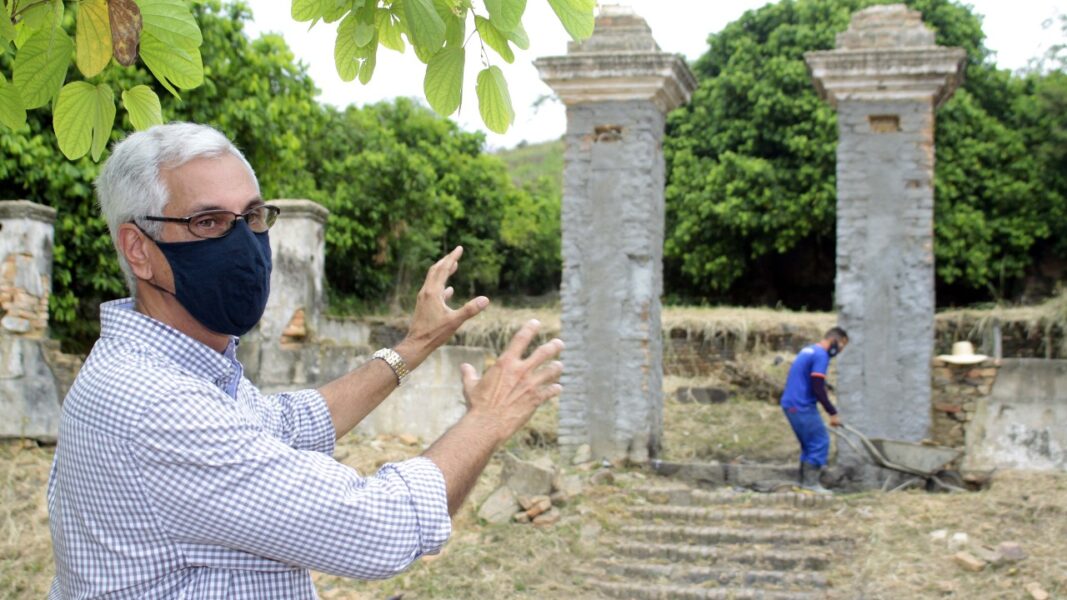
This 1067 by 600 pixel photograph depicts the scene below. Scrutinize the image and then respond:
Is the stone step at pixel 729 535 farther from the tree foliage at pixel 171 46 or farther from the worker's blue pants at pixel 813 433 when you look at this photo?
the tree foliage at pixel 171 46

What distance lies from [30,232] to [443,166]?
44.7 feet

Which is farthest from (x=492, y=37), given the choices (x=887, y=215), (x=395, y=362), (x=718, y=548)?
(x=887, y=215)

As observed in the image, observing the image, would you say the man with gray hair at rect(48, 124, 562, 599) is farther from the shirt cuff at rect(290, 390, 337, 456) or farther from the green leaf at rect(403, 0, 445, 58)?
the green leaf at rect(403, 0, 445, 58)

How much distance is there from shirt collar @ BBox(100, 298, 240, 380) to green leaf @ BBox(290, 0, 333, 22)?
3.17 ft

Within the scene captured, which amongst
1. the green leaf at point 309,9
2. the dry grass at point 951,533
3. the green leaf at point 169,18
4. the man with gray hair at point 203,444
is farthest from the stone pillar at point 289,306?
the man with gray hair at point 203,444

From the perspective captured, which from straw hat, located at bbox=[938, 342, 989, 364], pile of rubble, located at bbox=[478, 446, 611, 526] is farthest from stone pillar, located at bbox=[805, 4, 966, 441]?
pile of rubble, located at bbox=[478, 446, 611, 526]

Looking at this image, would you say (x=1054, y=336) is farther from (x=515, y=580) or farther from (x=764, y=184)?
(x=515, y=580)

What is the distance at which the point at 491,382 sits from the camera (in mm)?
2238

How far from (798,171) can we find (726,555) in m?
13.4

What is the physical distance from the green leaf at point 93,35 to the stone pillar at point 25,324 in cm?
646

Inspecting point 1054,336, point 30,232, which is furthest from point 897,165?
point 30,232

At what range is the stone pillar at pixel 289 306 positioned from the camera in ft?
31.7

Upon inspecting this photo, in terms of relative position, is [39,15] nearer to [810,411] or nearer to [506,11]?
[506,11]

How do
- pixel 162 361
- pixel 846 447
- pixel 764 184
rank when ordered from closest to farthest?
pixel 162 361
pixel 846 447
pixel 764 184
